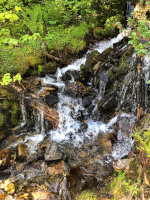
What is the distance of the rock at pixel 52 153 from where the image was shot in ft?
16.2

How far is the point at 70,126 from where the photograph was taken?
6426 millimetres

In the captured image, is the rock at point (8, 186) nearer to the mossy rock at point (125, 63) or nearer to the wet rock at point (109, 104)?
the wet rock at point (109, 104)

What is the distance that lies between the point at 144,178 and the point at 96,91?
448cm

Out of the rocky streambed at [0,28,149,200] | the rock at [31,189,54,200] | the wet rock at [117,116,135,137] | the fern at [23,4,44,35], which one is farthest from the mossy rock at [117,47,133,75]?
the rock at [31,189,54,200]

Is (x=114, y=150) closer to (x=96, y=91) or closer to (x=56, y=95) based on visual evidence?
(x=96, y=91)

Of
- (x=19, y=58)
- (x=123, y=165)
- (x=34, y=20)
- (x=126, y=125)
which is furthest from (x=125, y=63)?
(x=34, y=20)

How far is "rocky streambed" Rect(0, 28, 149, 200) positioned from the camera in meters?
4.32

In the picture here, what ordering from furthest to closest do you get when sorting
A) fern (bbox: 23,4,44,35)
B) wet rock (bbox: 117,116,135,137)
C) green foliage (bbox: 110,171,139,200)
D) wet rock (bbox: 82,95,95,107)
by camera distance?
1. fern (bbox: 23,4,44,35)
2. wet rock (bbox: 82,95,95,107)
3. wet rock (bbox: 117,116,135,137)
4. green foliage (bbox: 110,171,139,200)

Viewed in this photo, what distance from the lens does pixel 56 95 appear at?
6.68 metres

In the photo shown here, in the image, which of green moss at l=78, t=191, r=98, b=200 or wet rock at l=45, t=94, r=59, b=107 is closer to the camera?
green moss at l=78, t=191, r=98, b=200

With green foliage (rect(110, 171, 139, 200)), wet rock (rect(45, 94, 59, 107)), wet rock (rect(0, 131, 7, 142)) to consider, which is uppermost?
wet rock (rect(45, 94, 59, 107))

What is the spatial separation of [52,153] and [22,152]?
1.16 metres

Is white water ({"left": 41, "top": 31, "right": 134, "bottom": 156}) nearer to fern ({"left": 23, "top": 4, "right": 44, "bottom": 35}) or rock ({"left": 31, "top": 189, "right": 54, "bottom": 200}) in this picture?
rock ({"left": 31, "top": 189, "right": 54, "bottom": 200})

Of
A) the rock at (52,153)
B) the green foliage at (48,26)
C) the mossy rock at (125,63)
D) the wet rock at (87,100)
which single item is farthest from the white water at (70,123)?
the green foliage at (48,26)
